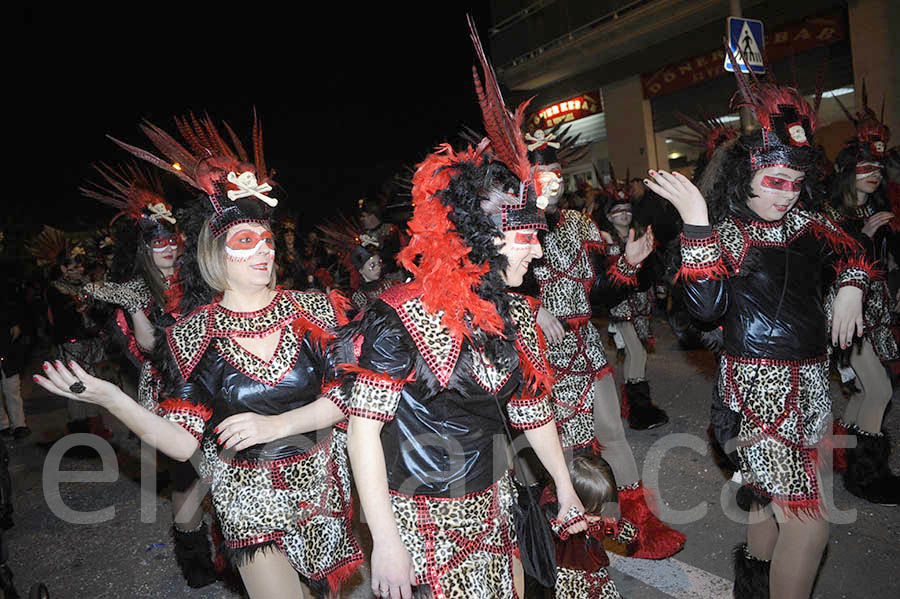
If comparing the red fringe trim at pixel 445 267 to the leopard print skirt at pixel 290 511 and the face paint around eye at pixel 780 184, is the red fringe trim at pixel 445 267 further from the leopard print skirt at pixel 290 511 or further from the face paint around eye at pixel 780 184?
the face paint around eye at pixel 780 184

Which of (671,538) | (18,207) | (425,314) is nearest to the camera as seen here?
(425,314)

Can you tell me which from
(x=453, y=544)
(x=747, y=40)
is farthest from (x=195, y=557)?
(x=747, y=40)

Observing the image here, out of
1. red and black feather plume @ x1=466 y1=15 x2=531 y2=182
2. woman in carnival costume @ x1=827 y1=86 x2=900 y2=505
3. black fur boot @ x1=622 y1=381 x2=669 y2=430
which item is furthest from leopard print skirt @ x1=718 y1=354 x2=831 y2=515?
black fur boot @ x1=622 y1=381 x2=669 y2=430

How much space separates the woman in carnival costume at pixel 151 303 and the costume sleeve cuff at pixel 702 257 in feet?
10.1

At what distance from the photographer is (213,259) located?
284cm

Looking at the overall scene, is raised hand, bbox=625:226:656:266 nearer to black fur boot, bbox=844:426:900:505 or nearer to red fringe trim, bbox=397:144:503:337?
red fringe trim, bbox=397:144:503:337

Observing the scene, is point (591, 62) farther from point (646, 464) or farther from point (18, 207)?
point (18, 207)

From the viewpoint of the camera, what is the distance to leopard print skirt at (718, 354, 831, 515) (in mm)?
2789

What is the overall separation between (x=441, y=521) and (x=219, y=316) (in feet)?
4.49

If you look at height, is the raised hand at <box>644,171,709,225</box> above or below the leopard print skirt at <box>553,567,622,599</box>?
above

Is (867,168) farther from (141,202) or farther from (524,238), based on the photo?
(141,202)

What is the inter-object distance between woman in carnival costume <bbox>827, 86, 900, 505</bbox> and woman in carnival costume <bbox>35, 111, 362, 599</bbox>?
9.38 ft

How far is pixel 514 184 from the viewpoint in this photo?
217 cm

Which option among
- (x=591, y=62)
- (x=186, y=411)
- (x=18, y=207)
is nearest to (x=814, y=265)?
(x=186, y=411)
